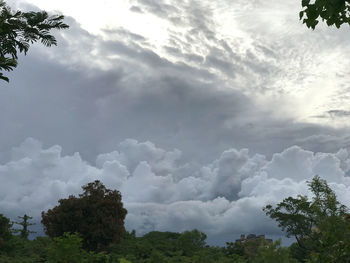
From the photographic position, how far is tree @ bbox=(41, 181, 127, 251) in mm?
35219

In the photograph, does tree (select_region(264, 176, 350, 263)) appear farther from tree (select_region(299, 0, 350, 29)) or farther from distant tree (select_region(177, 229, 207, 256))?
tree (select_region(299, 0, 350, 29))

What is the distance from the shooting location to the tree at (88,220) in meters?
35.2

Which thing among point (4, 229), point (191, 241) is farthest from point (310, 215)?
point (4, 229)

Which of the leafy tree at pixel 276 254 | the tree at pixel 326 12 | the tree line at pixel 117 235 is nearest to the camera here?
the tree at pixel 326 12

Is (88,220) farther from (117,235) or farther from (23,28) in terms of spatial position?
(23,28)

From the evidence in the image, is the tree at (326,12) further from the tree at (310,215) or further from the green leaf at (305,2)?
the tree at (310,215)

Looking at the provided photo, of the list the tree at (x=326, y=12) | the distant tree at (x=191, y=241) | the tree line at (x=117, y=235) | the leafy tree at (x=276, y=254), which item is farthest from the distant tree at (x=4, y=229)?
the tree at (x=326, y=12)

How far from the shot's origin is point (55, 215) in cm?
3566

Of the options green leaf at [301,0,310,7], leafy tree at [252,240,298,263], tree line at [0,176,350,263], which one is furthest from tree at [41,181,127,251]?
green leaf at [301,0,310,7]

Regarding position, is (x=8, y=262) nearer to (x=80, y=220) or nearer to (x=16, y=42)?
(x=80, y=220)

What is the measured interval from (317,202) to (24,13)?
114ft

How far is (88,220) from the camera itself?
117 feet

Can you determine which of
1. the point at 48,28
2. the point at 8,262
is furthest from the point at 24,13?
the point at 8,262

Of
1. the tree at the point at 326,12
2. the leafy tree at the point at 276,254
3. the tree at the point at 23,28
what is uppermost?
the tree at the point at 23,28
